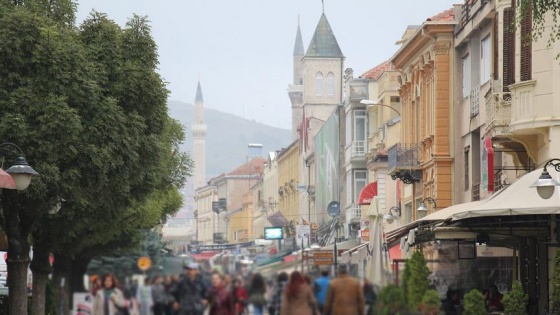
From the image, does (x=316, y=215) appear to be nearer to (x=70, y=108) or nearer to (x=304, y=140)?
(x=304, y=140)

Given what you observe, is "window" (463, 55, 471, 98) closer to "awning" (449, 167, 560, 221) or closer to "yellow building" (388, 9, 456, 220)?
"yellow building" (388, 9, 456, 220)

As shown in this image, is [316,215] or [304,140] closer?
[316,215]

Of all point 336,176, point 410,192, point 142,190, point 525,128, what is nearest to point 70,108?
point 142,190

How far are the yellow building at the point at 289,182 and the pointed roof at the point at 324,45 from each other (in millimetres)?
16136

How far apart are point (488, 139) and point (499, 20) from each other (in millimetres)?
3214

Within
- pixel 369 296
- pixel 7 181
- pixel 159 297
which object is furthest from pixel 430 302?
pixel 7 181

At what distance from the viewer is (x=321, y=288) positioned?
13.7 m

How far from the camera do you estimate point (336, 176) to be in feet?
323

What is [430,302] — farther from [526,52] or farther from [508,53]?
[508,53]

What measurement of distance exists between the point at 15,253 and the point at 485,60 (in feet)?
56.1

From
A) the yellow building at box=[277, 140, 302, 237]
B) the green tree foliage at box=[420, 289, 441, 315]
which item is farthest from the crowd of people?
the yellow building at box=[277, 140, 302, 237]

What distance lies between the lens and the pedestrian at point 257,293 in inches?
523

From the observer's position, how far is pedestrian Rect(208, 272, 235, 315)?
1327 cm

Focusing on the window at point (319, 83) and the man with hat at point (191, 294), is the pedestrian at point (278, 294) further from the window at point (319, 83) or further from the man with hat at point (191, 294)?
the window at point (319, 83)
